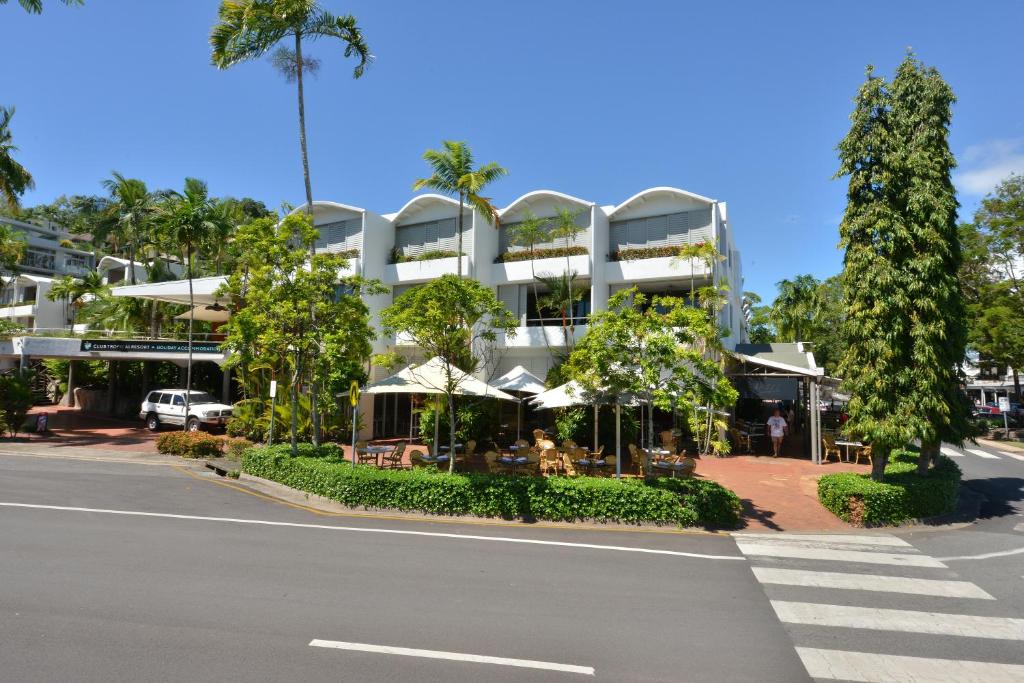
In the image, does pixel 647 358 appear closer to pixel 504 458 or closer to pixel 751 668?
pixel 504 458

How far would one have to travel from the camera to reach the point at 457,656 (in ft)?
18.1

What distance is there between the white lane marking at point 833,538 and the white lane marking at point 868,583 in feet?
6.59

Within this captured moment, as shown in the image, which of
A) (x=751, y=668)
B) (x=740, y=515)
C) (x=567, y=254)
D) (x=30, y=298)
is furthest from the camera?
(x=30, y=298)

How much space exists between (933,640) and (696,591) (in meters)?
2.57

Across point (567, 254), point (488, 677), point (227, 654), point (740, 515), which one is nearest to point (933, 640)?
point (488, 677)

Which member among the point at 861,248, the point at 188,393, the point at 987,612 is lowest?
the point at 987,612

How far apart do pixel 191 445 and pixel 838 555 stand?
63.5ft

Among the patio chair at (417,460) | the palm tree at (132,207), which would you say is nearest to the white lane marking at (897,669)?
the patio chair at (417,460)

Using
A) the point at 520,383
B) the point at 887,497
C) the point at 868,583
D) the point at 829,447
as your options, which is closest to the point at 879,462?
the point at 887,497

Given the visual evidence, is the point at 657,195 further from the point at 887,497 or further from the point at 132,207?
the point at 132,207

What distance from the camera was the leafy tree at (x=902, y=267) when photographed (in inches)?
474

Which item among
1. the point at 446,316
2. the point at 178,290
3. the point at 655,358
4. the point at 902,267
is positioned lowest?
the point at 655,358

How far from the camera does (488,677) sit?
16.9ft

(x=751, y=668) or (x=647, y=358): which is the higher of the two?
(x=647, y=358)
